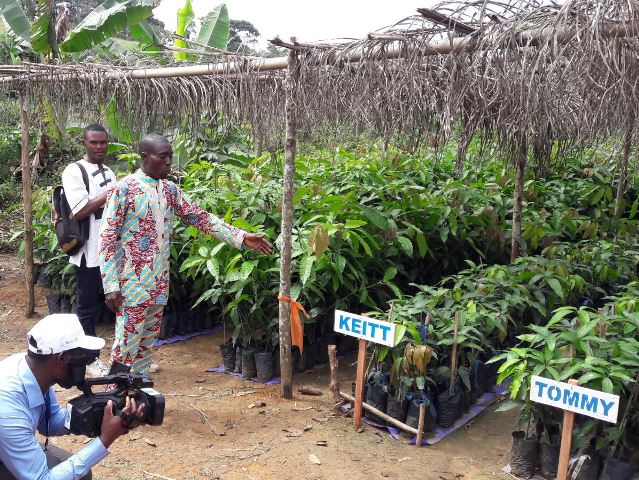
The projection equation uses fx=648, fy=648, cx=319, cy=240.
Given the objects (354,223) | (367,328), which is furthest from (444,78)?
(367,328)

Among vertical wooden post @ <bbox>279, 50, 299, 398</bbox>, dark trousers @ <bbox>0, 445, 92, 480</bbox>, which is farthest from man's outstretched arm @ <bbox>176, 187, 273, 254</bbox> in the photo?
dark trousers @ <bbox>0, 445, 92, 480</bbox>

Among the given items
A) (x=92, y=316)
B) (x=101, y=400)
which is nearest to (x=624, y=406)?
(x=101, y=400)

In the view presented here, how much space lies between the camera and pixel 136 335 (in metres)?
3.78

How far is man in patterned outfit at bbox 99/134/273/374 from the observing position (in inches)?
143

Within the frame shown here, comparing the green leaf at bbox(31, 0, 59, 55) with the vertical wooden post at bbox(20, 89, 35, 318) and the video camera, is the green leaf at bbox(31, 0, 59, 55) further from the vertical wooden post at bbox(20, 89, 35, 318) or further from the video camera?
the video camera

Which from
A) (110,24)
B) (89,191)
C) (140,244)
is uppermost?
(110,24)

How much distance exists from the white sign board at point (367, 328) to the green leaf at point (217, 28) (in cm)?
501

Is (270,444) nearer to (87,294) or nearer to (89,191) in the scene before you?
(87,294)

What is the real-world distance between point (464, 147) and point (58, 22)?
257 inches

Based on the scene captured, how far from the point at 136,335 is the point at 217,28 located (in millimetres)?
5026

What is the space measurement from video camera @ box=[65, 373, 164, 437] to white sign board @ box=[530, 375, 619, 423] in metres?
1.64

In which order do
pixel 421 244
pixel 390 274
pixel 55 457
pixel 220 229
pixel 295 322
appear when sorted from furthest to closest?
pixel 421 244, pixel 390 274, pixel 295 322, pixel 220 229, pixel 55 457

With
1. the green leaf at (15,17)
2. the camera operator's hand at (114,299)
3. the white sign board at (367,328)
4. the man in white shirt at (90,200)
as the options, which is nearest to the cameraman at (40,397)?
the camera operator's hand at (114,299)

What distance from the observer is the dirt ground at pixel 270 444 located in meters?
3.30
